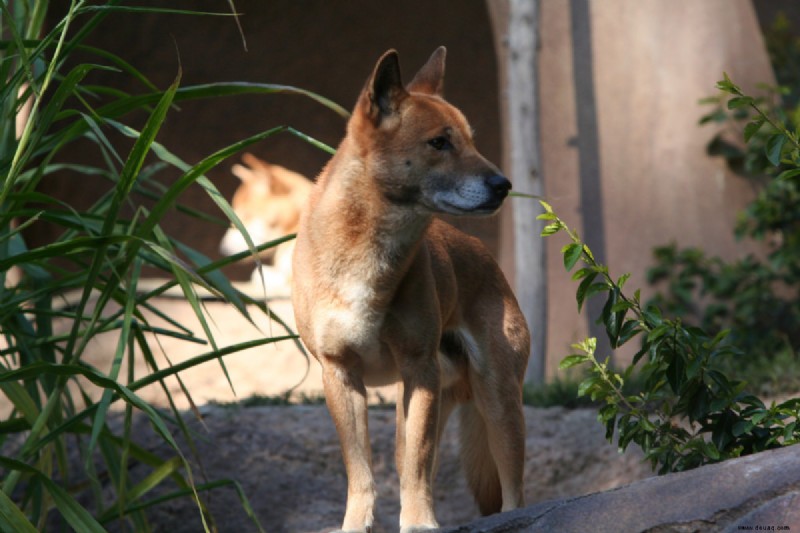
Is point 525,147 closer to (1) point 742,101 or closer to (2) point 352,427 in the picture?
(1) point 742,101

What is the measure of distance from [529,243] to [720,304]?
4.26 ft

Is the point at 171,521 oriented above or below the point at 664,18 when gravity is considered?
below

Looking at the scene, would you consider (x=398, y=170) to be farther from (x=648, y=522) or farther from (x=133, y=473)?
(x=133, y=473)

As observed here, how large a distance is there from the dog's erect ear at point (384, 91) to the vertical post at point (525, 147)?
370 cm

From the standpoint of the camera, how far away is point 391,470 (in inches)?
197

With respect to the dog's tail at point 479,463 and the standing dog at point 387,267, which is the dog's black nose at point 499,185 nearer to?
the standing dog at point 387,267

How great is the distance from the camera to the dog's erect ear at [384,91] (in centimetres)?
320

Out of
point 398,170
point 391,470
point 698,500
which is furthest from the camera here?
point 391,470

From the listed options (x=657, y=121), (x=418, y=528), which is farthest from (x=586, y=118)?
(x=418, y=528)

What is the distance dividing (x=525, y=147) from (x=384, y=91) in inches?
155

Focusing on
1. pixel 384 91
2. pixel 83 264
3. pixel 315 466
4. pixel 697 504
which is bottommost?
pixel 315 466

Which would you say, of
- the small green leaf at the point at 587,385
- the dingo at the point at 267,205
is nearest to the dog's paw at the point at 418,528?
the small green leaf at the point at 587,385

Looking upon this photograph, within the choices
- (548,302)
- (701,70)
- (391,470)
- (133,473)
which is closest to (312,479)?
(391,470)

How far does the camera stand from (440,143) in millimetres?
3236
